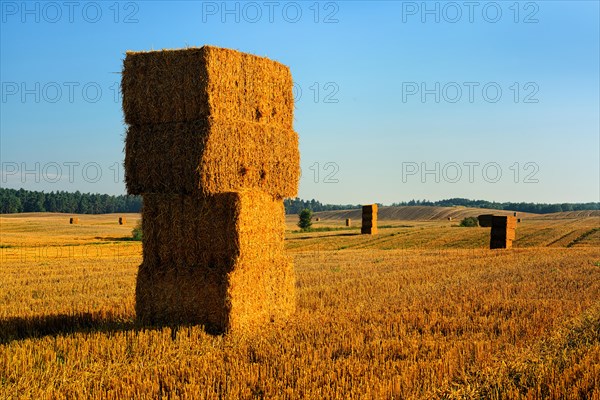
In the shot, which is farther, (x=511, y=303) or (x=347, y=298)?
(x=347, y=298)

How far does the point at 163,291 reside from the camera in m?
9.19

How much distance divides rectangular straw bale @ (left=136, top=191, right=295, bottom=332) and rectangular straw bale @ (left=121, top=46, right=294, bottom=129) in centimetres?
136

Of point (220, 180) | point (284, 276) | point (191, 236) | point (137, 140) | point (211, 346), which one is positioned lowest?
point (211, 346)

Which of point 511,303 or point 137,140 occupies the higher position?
point 137,140

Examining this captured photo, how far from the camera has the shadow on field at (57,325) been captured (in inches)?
326

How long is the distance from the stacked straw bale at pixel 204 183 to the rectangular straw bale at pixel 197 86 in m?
0.02

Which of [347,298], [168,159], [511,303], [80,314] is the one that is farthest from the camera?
[347,298]

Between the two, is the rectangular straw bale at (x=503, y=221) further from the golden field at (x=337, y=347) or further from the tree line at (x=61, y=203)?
the tree line at (x=61, y=203)

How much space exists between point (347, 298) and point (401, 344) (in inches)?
162

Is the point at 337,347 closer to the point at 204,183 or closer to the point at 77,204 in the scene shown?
the point at 204,183

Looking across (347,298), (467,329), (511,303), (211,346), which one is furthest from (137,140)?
(511,303)

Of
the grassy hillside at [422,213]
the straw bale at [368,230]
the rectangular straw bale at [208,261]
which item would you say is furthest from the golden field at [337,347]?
the grassy hillside at [422,213]

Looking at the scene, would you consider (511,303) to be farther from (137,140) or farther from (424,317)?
(137,140)

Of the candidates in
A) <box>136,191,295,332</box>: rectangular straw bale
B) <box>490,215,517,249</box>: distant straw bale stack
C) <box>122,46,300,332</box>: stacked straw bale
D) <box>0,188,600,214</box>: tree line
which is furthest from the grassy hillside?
<box>136,191,295,332</box>: rectangular straw bale
